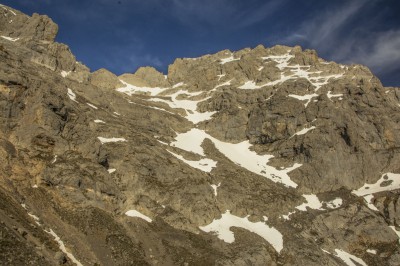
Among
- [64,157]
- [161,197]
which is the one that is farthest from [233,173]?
[64,157]

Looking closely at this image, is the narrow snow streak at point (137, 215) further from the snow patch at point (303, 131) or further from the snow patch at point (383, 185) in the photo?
the snow patch at point (303, 131)

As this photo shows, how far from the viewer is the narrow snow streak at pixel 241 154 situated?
8250 centimetres

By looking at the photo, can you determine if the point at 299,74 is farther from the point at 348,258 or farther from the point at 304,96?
the point at 348,258

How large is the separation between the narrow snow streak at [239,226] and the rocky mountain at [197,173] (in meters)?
0.33

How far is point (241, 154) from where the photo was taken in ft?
306

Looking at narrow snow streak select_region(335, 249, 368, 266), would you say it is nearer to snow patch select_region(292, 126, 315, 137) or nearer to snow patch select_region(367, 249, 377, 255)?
snow patch select_region(367, 249, 377, 255)

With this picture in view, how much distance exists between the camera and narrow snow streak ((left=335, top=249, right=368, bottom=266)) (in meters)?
59.1

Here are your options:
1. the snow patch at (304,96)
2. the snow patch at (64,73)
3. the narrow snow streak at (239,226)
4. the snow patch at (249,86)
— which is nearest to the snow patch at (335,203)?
the narrow snow streak at (239,226)

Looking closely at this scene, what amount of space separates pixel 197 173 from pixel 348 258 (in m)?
29.0

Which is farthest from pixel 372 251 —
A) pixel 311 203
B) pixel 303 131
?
pixel 303 131

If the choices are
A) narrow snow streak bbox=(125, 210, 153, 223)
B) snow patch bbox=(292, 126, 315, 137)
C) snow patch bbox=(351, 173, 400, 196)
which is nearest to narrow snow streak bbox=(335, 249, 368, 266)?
snow patch bbox=(351, 173, 400, 196)

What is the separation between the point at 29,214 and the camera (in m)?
42.7

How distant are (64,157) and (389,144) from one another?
7655 cm

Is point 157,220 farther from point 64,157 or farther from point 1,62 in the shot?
point 1,62
